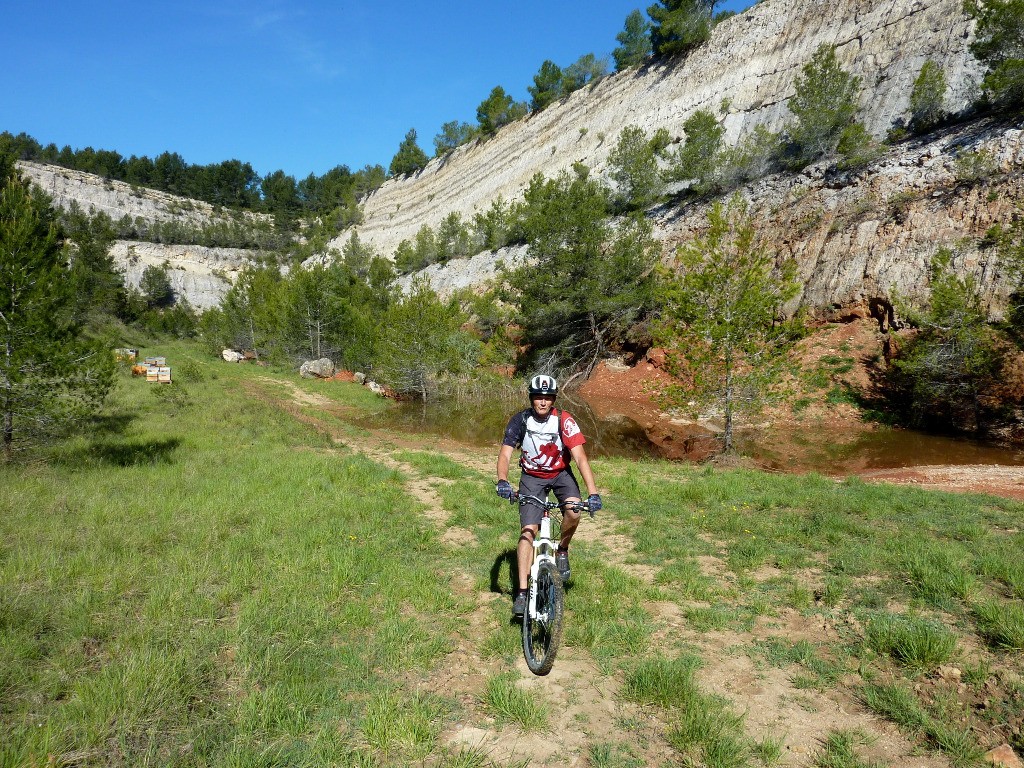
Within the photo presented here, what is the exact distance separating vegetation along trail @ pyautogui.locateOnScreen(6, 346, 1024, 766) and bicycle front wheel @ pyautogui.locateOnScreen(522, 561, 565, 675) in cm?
18

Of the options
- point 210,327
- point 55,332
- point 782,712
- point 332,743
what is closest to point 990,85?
point 782,712

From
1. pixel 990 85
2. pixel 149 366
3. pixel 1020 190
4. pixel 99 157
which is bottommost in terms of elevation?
pixel 149 366

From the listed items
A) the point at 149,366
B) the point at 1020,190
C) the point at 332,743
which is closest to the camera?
the point at 332,743

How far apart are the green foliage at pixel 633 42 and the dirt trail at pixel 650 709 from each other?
62388 mm

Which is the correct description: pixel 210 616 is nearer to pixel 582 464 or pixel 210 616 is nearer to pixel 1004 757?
pixel 582 464

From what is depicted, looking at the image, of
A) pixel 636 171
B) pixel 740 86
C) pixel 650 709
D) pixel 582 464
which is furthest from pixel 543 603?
pixel 740 86

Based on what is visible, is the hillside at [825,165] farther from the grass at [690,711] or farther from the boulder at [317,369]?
the grass at [690,711]

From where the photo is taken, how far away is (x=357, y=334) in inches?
1497

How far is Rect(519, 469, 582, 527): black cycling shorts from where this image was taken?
4.76 metres

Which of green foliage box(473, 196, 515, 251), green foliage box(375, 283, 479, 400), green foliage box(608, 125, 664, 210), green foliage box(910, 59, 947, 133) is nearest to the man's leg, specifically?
green foliage box(375, 283, 479, 400)

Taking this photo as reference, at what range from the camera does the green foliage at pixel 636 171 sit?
39.1 meters

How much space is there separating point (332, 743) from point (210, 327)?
6624 cm

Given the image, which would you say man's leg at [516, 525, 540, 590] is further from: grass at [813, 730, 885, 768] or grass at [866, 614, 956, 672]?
grass at [866, 614, 956, 672]

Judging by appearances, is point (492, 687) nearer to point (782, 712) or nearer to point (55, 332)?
point (782, 712)
